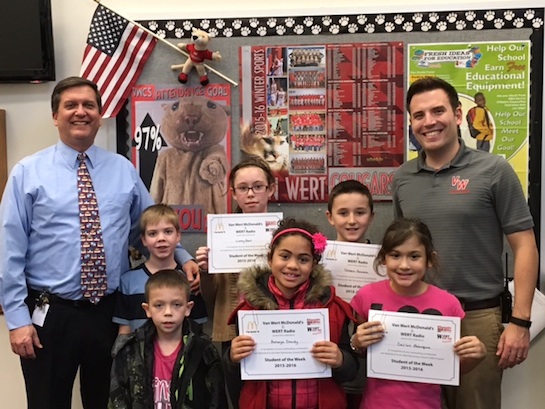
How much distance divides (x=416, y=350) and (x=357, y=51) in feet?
5.18

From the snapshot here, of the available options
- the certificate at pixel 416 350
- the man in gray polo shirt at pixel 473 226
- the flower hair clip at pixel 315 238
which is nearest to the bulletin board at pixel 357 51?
the man in gray polo shirt at pixel 473 226

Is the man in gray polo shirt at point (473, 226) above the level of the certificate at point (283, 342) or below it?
above

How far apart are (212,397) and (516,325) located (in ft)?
3.80

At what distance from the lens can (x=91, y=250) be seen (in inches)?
86.5

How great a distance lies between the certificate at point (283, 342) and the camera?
5.99ft

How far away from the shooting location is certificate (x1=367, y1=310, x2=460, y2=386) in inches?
70.1

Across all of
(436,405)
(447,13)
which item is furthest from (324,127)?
(436,405)

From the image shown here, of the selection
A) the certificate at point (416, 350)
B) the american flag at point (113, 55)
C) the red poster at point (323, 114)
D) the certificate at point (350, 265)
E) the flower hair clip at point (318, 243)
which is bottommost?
the certificate at point (416, 350)

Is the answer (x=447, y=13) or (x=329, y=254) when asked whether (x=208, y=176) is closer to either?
(x=329, y=254)

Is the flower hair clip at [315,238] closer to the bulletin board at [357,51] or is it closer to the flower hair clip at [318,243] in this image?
the flower hair clip at [318,243]

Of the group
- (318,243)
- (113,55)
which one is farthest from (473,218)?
(113,55)

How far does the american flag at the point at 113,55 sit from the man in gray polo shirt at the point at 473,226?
1.53m

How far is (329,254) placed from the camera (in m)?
2.19

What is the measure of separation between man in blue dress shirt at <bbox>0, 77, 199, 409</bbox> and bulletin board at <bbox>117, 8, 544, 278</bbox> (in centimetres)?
56
